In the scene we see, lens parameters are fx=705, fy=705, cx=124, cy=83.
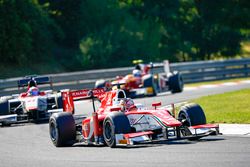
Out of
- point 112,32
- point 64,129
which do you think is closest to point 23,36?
point 112,32

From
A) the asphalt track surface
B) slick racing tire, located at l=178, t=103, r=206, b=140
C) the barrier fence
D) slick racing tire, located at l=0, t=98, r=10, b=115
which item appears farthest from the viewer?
the barrier fence

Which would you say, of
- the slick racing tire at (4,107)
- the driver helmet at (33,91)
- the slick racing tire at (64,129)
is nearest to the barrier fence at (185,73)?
the driver helmet at (33,91)

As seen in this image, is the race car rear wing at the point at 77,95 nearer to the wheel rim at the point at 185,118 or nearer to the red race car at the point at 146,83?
the wheel rim at the point at 185,118

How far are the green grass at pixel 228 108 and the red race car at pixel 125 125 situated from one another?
3.02 metres

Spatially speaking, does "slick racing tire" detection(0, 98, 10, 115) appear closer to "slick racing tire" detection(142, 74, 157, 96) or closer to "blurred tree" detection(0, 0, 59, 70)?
"slick racing tire" detection(142, 74, 157, 96)

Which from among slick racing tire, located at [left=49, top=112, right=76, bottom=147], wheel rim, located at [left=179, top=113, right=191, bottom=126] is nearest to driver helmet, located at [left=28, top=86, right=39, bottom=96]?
slick racing tire, located at [left=49, top=112, right=76, bottom=147]

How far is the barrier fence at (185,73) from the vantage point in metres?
33.3

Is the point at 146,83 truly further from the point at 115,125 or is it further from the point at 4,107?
the point at 115,125

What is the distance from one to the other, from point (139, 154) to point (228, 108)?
7.83 meters

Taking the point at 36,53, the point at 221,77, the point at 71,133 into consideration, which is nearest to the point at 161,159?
the point at 71,133

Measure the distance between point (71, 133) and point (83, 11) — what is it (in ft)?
111

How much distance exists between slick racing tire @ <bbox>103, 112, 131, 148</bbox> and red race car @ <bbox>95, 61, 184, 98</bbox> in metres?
14.7

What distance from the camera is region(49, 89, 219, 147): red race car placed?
1464 centimetres

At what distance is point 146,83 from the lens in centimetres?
3030
